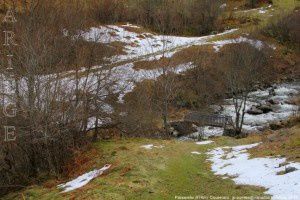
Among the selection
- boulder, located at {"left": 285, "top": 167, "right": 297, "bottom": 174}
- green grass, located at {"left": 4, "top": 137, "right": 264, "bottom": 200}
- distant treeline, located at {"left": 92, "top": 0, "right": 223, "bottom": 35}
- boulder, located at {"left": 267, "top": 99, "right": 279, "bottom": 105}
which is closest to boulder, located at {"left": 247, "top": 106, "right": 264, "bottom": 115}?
boulder, located at {"left": 267, "top": 99, "right": 279, "bottom": 105}

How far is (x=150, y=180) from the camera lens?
49.0ft

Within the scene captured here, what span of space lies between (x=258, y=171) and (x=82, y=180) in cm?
708

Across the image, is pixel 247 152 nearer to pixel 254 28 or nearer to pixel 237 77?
pixel 237 77

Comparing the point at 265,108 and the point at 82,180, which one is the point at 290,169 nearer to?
the point at 82,180

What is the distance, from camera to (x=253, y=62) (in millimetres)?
39250

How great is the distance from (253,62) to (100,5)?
27.1 m

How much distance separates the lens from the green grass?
1352 cm

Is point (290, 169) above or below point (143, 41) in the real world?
below

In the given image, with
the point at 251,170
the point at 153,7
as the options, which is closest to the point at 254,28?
the point at 153,7

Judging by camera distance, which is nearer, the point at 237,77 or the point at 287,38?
the point at 237,77

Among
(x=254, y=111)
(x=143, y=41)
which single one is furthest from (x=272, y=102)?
(x=143, y=41)

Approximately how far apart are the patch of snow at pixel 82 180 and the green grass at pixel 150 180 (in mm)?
389

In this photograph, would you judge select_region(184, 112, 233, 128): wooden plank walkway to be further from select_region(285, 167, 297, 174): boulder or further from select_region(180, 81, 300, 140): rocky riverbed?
select_region(285, 167, 297, 174): boulder

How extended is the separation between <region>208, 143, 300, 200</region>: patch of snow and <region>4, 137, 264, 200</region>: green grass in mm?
419
